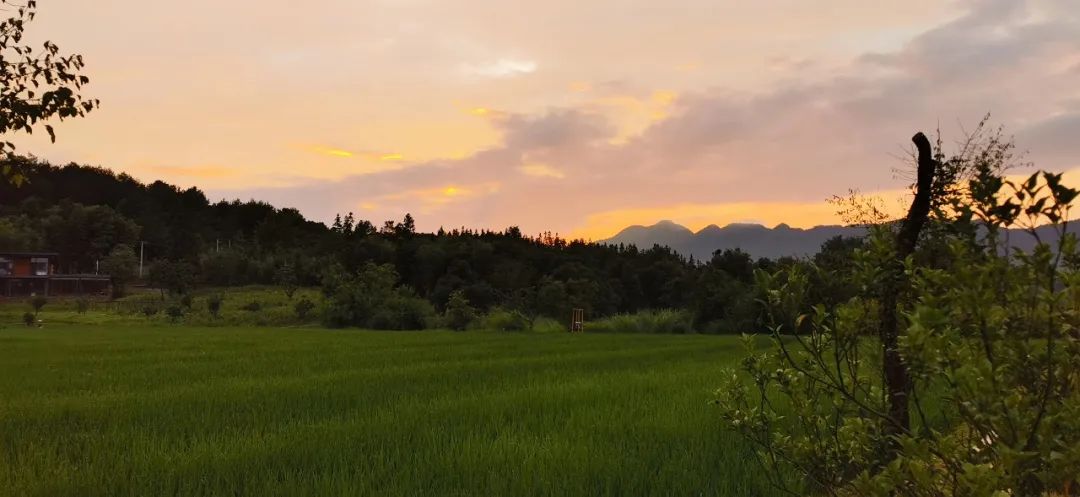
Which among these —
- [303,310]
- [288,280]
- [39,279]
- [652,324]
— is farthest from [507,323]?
[39,279]

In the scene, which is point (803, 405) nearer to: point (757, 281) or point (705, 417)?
point (757, 281)

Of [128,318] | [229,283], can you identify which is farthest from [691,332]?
[229,283]

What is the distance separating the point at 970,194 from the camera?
2.66 metres

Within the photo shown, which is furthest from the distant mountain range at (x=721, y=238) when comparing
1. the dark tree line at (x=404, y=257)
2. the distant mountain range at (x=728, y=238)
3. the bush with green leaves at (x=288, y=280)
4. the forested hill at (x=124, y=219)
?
the forested hill at (x=124, y=219)

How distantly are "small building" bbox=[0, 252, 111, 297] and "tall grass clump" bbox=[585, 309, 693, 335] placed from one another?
2670 inches

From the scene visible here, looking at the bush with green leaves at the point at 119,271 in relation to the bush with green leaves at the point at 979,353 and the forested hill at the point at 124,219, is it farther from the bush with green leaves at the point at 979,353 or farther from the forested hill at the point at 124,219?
the bush with green leaves at the point at 979,353

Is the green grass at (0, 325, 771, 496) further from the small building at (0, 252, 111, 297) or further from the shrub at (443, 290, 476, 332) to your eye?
the small building at (0, 252, 111, 297)

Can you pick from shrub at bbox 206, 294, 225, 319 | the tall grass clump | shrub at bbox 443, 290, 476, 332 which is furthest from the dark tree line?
shrub at bbox 206, 294, 225, 319

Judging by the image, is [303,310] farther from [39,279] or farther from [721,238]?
[721,238]

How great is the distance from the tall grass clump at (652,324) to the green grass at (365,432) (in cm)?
2135

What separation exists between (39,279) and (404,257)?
50.2 metres

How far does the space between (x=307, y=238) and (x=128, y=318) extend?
52.2 meters

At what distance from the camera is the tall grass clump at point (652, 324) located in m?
33.8

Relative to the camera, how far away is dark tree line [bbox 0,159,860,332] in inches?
1606
